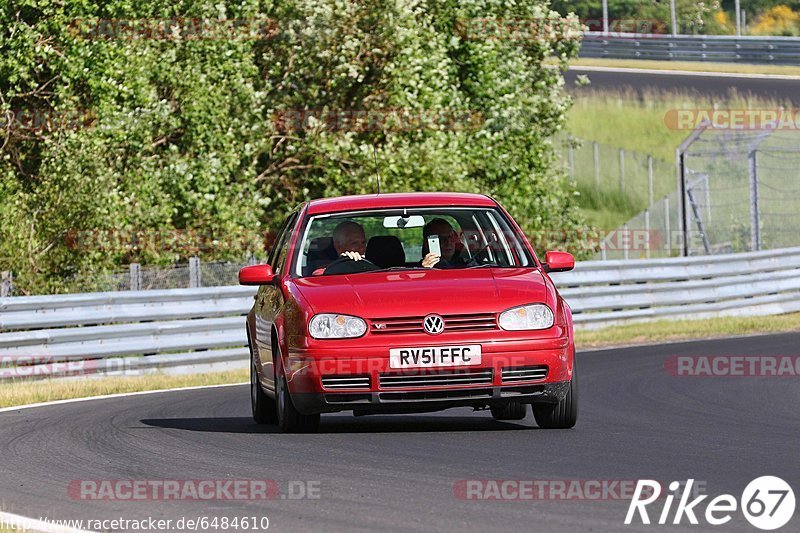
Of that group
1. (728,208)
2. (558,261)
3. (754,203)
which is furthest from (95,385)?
(728,208)

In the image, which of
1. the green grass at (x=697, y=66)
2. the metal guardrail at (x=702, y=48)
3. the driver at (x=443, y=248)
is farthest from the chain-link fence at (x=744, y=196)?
the driver at (x=443, y=248)

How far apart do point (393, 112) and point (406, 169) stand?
4.35 feet

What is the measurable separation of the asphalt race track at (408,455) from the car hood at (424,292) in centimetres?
81

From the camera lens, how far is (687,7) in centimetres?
8331

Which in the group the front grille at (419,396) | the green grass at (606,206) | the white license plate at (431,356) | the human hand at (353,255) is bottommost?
the green grass at (606,206)

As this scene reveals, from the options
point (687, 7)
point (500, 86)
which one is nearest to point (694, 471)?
point (500, 86)

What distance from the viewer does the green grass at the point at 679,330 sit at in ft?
77.4

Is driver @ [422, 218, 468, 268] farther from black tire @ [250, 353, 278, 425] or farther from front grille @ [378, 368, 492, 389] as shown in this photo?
black tire @ [250, 353, 278, 425]

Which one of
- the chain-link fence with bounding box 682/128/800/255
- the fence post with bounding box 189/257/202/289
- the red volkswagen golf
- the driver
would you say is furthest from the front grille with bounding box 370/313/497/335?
the chain-link fence with bounding box 682/128/800/255

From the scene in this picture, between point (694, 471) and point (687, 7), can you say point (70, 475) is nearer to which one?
point (694, 471)

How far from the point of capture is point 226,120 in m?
27.2

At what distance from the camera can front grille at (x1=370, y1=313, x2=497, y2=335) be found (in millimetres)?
9938

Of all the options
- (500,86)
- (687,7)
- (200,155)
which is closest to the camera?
(200,155)

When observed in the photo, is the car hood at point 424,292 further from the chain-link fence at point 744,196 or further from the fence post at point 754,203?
the chain-link fence at point 744,196
